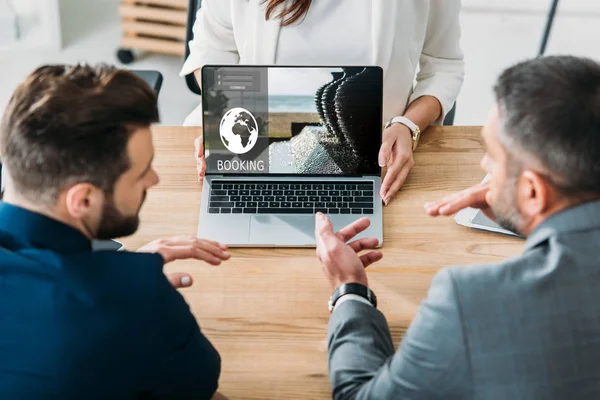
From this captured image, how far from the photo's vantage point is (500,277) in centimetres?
96

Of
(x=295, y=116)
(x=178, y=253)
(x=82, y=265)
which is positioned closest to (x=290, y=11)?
(x=295, y=116)

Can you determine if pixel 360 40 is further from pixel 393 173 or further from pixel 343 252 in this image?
pixel 343 252

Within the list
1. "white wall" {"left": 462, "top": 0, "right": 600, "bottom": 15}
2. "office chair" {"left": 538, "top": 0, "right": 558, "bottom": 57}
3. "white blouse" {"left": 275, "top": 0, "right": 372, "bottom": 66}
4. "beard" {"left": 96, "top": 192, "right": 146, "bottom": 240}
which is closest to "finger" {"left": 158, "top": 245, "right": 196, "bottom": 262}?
"beard" {"left": 96, "top": 192, "right": 146, "bottom": 240}

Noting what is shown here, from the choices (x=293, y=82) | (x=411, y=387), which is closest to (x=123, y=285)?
(x=411, y=387)

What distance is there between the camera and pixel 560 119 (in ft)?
3.14

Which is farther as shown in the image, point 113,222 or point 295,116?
point 295,116

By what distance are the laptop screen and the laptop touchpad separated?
12 centimetres

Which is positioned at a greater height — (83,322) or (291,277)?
(83,322)

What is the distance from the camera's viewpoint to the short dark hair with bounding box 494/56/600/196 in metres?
0.95

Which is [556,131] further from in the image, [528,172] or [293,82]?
[293,82]

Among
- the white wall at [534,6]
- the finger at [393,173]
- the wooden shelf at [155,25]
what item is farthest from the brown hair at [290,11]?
the white wall at [534,6]

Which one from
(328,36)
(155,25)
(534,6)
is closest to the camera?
(328,36)

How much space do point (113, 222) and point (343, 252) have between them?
40cm

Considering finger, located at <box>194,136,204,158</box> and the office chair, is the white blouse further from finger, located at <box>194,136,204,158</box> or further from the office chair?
the office chair
